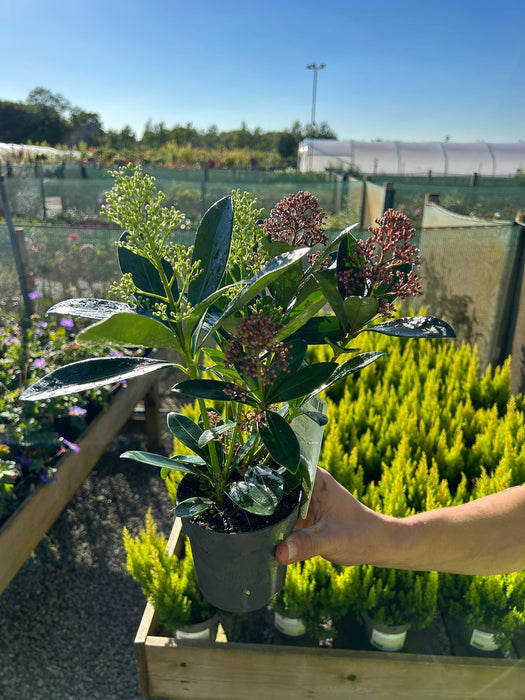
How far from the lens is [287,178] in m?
10.7

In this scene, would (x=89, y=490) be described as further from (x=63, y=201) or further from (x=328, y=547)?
(x=63, y=201)

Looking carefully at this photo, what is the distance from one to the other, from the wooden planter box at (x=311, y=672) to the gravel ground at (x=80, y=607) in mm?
766

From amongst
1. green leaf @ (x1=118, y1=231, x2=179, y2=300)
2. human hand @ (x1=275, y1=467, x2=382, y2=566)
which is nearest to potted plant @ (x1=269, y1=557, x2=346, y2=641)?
human hand @ (x1=275, y1=467, x2=382, y2=566)

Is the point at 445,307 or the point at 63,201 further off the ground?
the point at 63,201

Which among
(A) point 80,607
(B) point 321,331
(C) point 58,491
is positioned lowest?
(A) point 80,607

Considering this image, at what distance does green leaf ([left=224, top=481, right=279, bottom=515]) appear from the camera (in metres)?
0.61

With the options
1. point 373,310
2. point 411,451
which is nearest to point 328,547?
point 373,310

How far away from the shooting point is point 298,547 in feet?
2.64

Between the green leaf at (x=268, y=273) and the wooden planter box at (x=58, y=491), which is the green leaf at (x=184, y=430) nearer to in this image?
the green leaf at (x=268, y=273)

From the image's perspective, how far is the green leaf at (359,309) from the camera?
577 millimetres

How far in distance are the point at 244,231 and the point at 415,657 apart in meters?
1.24

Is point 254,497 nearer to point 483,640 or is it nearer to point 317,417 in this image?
point 317,417

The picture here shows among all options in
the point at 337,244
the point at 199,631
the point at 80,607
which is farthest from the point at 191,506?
the point at 80,607

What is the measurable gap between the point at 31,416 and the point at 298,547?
5.87 ft
